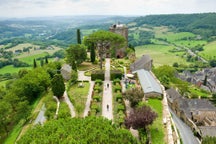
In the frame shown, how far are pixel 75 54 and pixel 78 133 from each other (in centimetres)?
4111

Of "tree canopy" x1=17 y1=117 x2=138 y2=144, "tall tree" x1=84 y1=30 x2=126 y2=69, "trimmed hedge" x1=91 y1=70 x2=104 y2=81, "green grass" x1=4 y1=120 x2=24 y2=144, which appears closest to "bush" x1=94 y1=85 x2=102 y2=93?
"trimmed hedge" x1=91 y1=70 x2=104 y2=81

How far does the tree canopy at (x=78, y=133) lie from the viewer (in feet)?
66.7

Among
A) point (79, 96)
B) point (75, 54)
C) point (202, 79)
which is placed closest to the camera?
point (79, 96)

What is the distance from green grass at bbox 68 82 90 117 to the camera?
131 feet

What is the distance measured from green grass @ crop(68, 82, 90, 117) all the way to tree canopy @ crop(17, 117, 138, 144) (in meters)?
15.7

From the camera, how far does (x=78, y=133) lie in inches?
833

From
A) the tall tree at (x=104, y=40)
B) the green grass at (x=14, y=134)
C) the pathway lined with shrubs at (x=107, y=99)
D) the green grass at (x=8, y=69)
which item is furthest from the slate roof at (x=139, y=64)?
the green grass at (x=8, y=69)

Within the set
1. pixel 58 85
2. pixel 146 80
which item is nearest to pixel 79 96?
pixel 58 85

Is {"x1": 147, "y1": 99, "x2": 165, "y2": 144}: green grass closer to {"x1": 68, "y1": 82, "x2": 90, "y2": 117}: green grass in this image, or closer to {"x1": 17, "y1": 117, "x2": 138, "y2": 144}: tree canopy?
{"x1": 17, "y1": 117, "x2": 138, "y2": 144}: tree canopy

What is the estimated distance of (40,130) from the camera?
22.4 meters

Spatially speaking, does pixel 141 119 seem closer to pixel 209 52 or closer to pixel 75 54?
pixel 75 54

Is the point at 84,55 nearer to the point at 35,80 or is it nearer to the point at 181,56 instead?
the point at 35,80

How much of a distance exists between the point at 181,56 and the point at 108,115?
152 metres

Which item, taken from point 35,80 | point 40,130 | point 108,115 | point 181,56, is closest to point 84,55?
point 35,80
